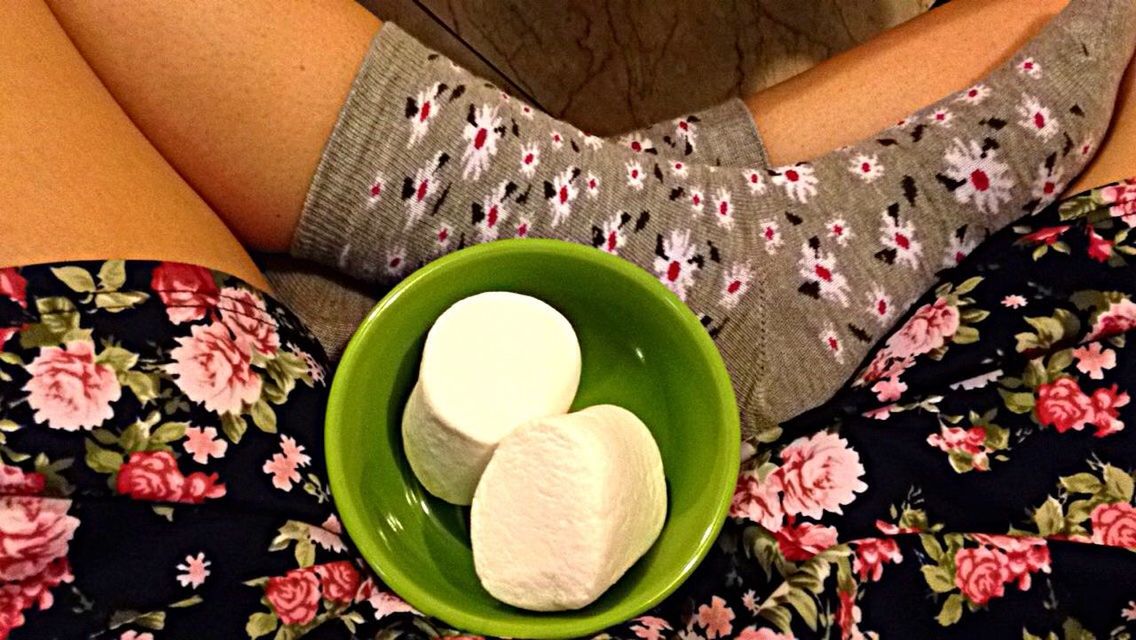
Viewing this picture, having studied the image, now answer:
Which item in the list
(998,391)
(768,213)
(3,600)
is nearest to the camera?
(3,600)

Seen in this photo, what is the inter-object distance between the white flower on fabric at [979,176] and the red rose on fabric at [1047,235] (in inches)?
2.3

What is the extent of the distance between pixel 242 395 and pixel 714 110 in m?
0.45

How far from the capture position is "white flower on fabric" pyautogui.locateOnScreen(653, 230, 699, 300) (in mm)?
617

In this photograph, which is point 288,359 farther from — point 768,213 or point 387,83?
point 768,213

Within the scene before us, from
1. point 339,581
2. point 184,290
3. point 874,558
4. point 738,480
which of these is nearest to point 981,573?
point 874,558

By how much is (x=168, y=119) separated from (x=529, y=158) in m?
0.23

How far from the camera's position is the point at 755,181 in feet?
2.17

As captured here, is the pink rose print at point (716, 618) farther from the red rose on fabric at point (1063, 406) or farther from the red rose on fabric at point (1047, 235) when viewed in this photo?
the red rose on fabric at point (1047, 235)

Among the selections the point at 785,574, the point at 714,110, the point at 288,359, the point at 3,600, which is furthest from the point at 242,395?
the point at 714,110

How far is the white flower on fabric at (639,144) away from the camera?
70 cm

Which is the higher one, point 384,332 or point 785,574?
point 384,332

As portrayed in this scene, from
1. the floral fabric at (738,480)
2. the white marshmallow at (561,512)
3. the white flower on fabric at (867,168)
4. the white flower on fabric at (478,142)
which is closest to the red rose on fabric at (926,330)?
the floral fabric at (738,480)

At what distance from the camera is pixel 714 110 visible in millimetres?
735

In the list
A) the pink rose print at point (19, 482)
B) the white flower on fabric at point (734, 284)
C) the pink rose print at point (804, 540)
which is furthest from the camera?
the white flower on fabric at point (734, 284)
